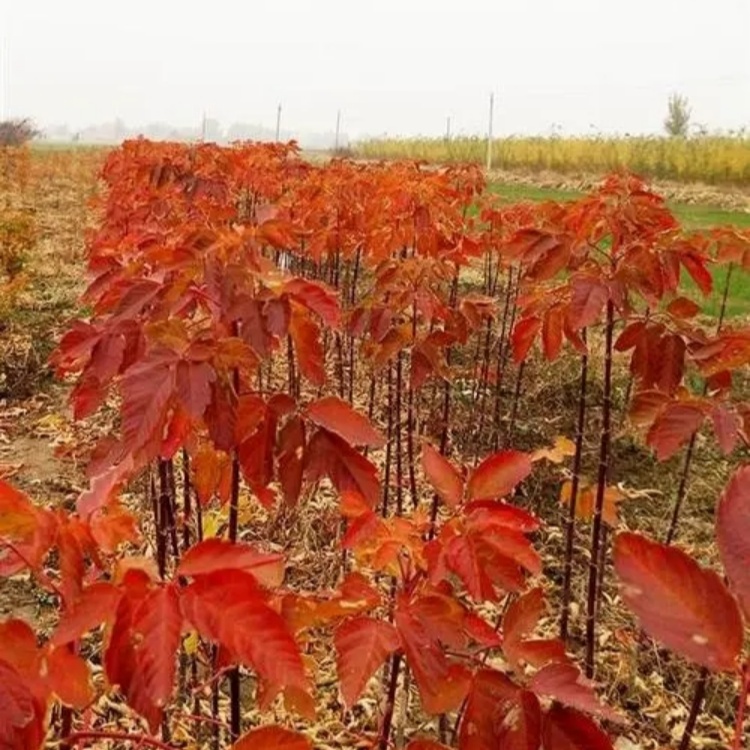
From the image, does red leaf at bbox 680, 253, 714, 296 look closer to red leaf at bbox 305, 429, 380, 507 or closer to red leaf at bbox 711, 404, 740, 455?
red leaf at bbox 711, 404, 740, 455

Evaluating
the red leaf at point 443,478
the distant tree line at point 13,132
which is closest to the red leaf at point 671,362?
the red leaf at point 443,478

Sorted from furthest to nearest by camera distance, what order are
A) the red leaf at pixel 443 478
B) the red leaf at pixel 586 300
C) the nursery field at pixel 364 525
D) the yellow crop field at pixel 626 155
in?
the yellow crop field at pixel 626 155
the red leaf at pixel 586 300
the red leaf at pixel 443 478
the nursery field at pixel 364 525

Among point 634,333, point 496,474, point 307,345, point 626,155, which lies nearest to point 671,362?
point 634,333

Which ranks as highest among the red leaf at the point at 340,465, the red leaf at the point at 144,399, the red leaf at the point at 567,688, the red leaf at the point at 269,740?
the red leaf at the point at 144,399

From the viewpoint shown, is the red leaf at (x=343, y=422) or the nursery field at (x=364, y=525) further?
the red leaf at (x=343, y=422)

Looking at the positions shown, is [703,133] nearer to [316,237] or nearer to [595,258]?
[316,237]

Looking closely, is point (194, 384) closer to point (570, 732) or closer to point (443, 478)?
point (443, 478)

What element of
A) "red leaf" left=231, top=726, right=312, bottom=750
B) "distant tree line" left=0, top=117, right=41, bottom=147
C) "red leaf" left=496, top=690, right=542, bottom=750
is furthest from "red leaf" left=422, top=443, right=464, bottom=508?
"distant tree line" left=0, top=117, right=41, bottom=147

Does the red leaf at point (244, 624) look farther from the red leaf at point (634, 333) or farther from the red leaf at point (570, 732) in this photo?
the red leaf at point (634, 333)

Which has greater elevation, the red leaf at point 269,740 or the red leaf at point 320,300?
the red leaf at point 320,300

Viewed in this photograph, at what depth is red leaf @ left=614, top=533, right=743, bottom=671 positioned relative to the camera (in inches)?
24.5

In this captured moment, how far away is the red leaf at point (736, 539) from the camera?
603 mm

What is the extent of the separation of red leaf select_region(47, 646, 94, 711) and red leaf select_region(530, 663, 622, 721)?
0.51 metres

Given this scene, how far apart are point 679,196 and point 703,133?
37.5 ft
